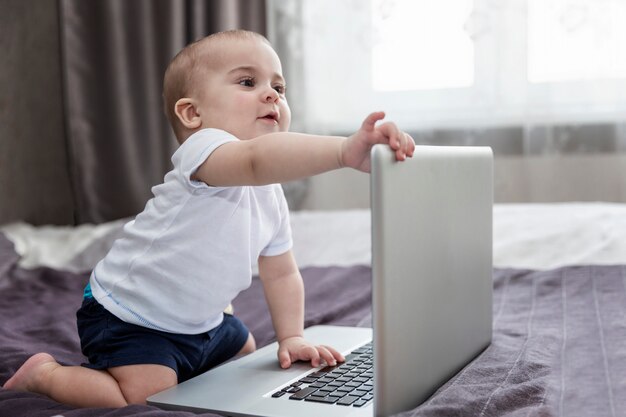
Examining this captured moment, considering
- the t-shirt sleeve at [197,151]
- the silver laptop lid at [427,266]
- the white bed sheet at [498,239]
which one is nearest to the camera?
the silver laptop lid at [427,266]

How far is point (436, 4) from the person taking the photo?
2355 millimetres

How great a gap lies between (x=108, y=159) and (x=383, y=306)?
6.67ft

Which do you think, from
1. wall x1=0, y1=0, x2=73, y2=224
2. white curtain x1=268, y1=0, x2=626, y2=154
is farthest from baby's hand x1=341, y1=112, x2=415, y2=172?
wall x1=0, y1=0, x2=73, y2=224

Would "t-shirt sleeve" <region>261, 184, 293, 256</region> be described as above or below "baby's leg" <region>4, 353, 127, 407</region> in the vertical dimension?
above

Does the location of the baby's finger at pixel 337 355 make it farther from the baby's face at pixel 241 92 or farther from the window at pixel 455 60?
the window at pixel 455 60

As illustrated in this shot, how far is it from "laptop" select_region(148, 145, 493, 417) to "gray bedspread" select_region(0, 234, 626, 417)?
4cm

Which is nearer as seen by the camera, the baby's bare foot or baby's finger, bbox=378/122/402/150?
baby's finger, bbox=378/122/402/150

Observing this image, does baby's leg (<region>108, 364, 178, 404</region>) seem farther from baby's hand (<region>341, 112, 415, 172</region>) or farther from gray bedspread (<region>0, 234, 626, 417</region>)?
baby's hand (<region>341, 112, 415, 172</region>)

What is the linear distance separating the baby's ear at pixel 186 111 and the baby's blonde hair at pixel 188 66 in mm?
19

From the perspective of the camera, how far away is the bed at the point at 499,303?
81 cm

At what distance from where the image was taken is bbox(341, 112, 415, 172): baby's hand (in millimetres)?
699

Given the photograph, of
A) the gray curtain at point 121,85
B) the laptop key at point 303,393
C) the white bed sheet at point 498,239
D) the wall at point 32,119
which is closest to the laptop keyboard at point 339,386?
the laptop key at point 303,393

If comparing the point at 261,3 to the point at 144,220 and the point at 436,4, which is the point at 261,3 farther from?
the point at 144,220


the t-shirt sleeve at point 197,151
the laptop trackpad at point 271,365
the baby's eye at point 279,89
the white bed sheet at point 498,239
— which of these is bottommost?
the white bed sheet at point 498,239
